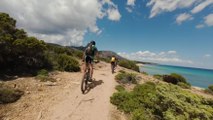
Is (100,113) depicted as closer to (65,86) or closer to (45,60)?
(65,86)

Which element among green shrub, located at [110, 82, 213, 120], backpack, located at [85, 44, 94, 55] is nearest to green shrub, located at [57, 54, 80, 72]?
backpack, located at [85, 44, 94, 55]

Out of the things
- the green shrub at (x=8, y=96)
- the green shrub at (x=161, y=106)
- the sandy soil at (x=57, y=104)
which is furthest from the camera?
the green shrub at (x=161, y=106)

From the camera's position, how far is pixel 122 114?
743 centimetres

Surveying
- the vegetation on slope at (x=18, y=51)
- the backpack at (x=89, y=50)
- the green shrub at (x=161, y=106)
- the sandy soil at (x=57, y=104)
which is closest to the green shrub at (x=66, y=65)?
the vegetation on slope at (x=18, y=51)

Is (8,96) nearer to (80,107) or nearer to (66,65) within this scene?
(80,107)

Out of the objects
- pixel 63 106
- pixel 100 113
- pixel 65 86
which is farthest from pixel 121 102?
pixel 65 86

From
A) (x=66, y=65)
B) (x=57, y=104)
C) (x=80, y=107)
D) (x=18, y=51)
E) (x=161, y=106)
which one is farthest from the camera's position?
(x=66, y=65)

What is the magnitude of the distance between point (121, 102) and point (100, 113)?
152 cm

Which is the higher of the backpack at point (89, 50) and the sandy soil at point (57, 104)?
the backpack at point (89, 50)

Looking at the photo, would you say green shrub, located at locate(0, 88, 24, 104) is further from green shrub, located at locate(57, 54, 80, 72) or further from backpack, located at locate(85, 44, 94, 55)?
green shrub, located at locate(57, 54, 80, 72)

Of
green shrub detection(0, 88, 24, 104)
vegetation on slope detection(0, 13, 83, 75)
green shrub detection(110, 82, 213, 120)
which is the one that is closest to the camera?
green shrub detection(0, 88, 24, 104)

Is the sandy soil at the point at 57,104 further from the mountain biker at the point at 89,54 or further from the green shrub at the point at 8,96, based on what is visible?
the mountain biker at the point at 89,54

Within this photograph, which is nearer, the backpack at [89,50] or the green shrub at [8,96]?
the green shrub at [8,96]

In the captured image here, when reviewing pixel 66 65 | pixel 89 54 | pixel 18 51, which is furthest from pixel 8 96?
pixel 66 65
